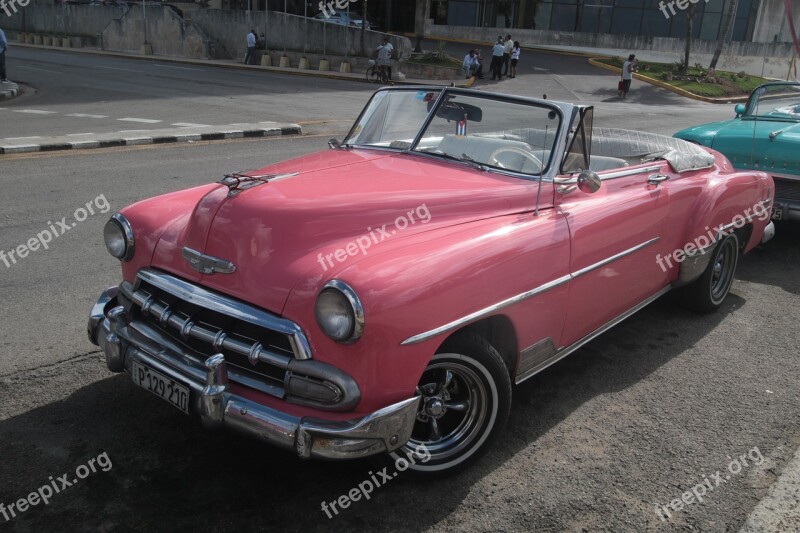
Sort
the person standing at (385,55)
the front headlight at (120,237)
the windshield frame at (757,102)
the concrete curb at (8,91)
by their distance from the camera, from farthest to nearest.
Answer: the person standing at (385,55), the concrete curb at (8,91), the windshield frame at (757,102), the front headlight at (120,237)

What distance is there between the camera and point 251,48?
3125cm

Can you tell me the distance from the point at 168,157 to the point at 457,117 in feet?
24.4

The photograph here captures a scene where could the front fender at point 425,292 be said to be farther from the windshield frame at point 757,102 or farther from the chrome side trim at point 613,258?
the windshield frame at point 757,102

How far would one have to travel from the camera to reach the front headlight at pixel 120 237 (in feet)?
11.8

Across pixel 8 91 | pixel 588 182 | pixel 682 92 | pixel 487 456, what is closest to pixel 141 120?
pixel 8 91

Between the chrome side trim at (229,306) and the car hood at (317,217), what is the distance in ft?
0.15

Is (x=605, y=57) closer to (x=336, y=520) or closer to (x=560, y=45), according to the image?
(x=560, y=45)

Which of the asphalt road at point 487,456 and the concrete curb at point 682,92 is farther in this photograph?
the concrete curb at point 682,92

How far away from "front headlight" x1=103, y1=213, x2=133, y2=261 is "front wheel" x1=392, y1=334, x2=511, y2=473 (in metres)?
1.69

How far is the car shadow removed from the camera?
9.45 ft

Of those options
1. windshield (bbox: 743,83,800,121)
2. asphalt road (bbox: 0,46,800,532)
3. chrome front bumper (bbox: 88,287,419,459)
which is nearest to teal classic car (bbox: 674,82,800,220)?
windshield (bbox: 743,83,800,121)

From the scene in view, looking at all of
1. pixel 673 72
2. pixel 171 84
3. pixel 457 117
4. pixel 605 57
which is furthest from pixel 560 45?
pixel 457 117

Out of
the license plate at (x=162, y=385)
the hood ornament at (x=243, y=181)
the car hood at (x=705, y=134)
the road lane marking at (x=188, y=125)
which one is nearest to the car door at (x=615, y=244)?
the hood ornament at (x=243, y=181)

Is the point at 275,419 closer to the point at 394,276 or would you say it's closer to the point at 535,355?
the point at 394,276
